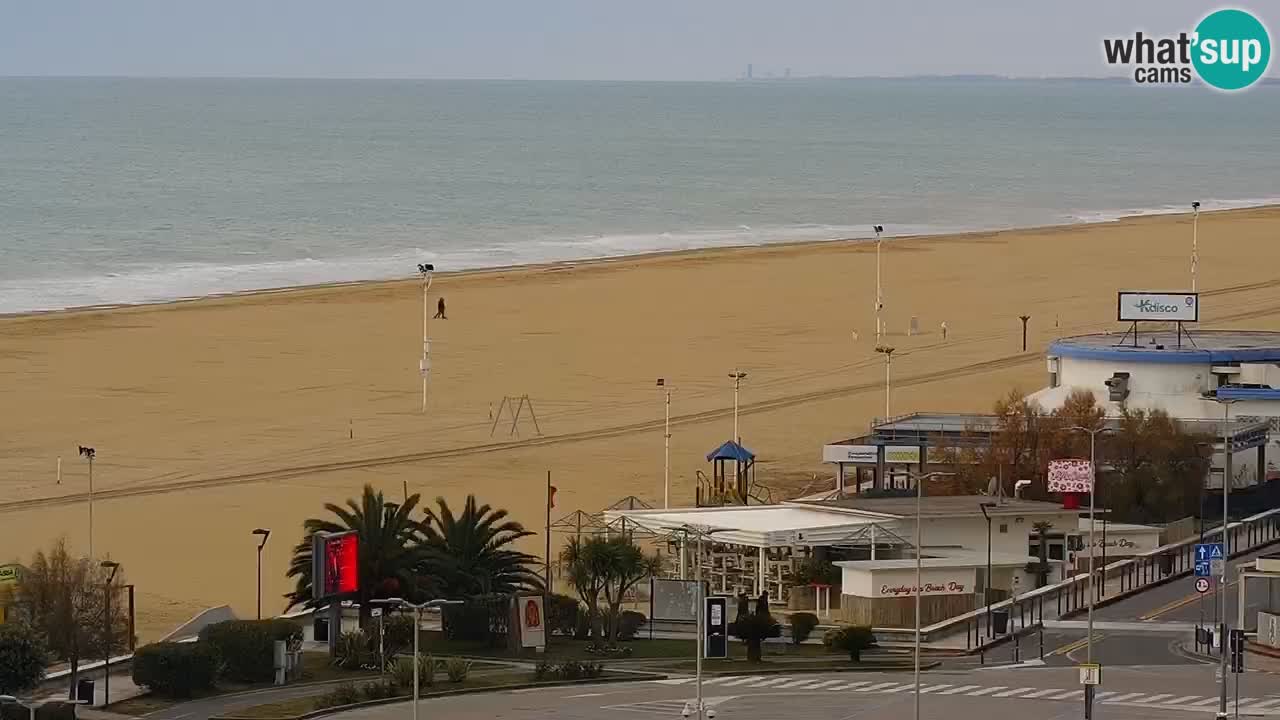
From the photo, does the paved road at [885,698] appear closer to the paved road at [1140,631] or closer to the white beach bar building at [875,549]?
the paved road at [1140,631]

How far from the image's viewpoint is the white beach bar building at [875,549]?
2494 inches

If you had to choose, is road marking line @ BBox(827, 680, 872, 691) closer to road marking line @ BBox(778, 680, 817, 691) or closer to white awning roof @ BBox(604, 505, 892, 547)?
road marking line @ BBox(778, 680, 817, 691)

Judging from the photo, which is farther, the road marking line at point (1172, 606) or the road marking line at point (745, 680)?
the road marking line at point (1172, 606)

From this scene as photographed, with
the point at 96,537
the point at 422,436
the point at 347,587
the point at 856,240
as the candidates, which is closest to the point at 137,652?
the point at 347,587

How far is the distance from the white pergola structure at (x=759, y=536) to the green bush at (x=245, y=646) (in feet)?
44.0

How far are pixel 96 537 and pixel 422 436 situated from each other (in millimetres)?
19386

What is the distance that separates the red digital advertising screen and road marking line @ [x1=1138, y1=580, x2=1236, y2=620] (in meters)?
20.4

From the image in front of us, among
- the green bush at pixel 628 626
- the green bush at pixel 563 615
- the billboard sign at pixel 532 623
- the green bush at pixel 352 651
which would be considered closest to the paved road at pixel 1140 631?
the green bush at pixel 628 626

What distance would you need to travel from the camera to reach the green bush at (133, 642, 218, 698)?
176ft

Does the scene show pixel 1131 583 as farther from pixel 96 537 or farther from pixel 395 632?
pixel 96 537

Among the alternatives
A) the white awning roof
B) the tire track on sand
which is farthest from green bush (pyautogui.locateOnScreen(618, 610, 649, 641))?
the tire track on sand

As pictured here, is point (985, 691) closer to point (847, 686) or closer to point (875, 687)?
point (875, 687)

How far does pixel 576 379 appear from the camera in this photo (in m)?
104

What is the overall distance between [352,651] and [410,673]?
3.50 m
